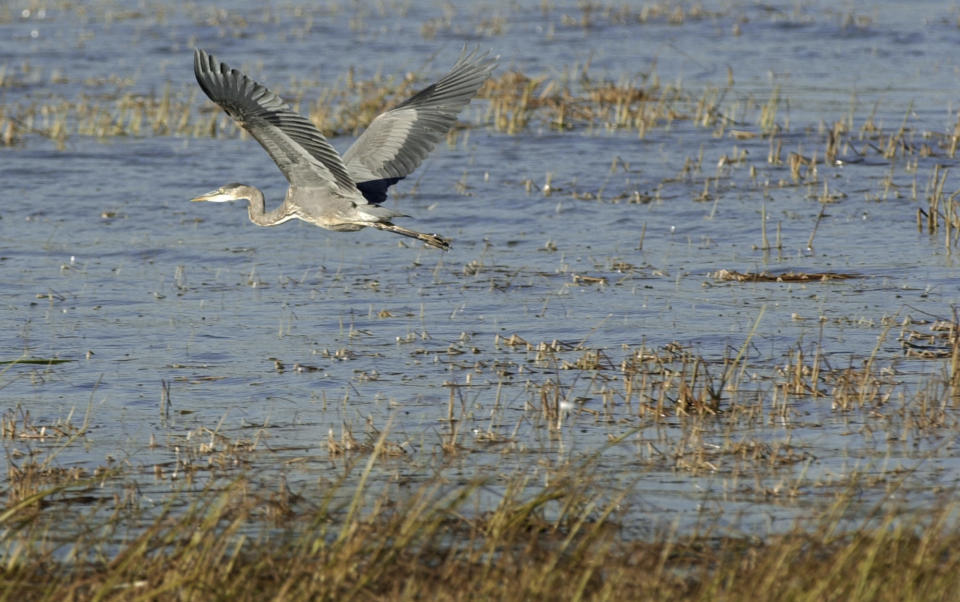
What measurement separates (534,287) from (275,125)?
271 centimetres

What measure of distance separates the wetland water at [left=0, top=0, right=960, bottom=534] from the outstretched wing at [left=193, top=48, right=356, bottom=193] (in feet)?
3.17

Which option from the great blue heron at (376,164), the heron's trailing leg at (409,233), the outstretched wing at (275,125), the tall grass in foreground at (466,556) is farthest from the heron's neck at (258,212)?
the tall grass in foreground at (466,556)

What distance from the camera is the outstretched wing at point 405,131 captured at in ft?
28.4

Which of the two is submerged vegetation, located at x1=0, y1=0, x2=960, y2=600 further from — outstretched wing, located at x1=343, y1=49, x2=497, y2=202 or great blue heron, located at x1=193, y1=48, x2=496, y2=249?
outstretched wing, located at x1=343, y1=49, x2=497, y2=202

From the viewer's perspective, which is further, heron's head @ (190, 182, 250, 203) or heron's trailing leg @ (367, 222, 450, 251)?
heron's head @ (190, 182, 250, 203)

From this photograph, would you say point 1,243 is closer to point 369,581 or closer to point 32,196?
point 32,196

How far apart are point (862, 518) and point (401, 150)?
4.34 m

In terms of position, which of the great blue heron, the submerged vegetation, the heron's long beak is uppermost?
the great blue heron

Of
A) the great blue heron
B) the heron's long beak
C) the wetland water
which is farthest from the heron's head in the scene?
the wetland water

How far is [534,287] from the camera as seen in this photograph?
31.9 ft

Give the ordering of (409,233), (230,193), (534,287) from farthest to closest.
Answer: (534,287)
(230,193)
(409,233)

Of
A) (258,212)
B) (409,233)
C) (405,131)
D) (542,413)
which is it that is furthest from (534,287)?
(542,413)

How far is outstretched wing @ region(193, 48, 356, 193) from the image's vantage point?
23.5ft

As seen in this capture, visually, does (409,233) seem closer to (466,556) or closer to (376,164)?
(376,164)
